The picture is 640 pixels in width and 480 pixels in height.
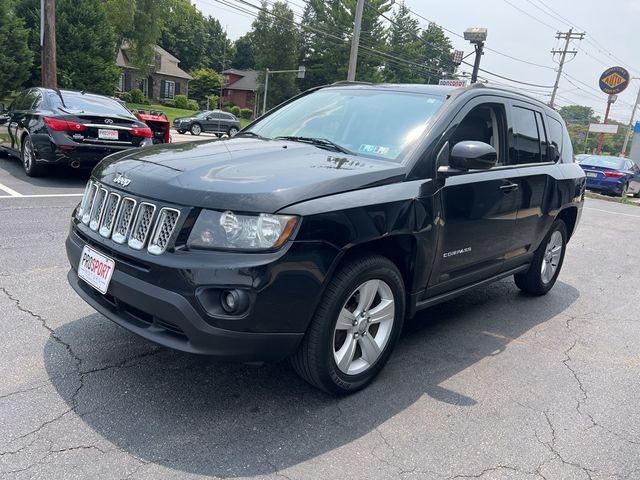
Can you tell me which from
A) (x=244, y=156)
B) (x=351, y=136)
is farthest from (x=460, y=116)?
(x=244, y=156)

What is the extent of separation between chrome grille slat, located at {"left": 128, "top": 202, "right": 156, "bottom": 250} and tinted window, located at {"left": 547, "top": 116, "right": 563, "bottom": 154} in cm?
385

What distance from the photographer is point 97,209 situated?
3.05m

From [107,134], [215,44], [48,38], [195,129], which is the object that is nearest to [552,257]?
[107,134]

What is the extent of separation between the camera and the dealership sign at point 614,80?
35.6 meters

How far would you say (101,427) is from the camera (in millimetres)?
2590

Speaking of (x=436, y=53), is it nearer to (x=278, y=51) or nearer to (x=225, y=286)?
(x=278, y=51)

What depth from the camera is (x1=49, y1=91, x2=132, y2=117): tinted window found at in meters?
8.72

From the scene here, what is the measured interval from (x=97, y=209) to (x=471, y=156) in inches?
88.0

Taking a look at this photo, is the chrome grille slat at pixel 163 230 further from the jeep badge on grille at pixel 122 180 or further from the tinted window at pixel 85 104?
the tinted window at pixel 85 104

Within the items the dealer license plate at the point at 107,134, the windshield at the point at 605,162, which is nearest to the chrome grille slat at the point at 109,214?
the dealer license plate at the point at 107,134

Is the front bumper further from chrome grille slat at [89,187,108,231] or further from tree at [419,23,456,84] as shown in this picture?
tree at [419,23,456,84]

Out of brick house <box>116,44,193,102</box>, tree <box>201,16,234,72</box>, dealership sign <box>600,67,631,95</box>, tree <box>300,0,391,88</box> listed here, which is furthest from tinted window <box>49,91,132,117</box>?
tree <box>201,16,234,72</box>

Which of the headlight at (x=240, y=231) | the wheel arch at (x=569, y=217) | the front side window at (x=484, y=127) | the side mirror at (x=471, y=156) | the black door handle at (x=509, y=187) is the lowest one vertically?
the wheel arch at (x=569, y=217)

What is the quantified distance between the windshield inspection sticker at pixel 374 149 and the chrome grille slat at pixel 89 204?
5.41 feet
